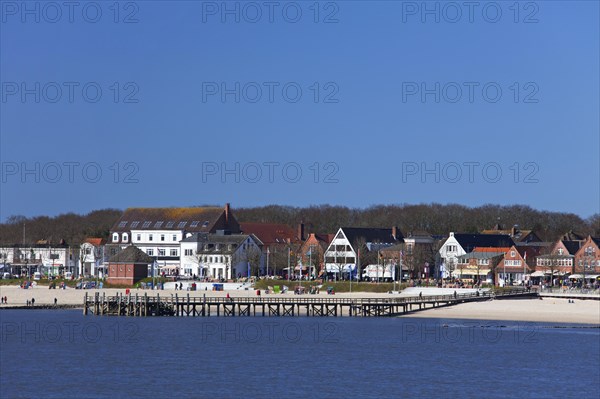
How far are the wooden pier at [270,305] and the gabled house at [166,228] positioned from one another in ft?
135

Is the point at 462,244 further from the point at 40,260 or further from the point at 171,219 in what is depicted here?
the point at 40,260

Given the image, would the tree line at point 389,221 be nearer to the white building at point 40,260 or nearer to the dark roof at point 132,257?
the white building at point 40,260

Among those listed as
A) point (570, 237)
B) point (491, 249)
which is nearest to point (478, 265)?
point (491, 249)

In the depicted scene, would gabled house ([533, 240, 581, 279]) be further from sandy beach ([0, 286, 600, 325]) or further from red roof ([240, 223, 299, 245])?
red roof ([240, 223, 299, 245])

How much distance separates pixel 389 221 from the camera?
17538 centimetres

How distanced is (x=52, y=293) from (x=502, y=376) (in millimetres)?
64591

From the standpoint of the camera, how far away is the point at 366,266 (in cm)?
13075

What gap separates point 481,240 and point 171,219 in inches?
1416

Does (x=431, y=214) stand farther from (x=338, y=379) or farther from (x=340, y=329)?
(x=338, y=379)

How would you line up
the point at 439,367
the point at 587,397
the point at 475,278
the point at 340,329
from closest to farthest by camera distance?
the point at 587,397, the point at 439,367, the point at 340,329, the point at 475,278

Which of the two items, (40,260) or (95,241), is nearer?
(95,241)

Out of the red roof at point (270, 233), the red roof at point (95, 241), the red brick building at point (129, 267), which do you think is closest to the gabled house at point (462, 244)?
the red roof at point (270, 233)

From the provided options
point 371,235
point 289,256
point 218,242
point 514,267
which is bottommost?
point 514,267

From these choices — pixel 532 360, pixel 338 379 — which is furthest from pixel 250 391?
pixel 532 360
